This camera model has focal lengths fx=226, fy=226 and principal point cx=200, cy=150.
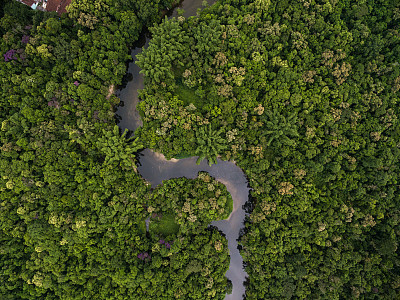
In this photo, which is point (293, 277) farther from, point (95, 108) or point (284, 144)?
point (95, 108)

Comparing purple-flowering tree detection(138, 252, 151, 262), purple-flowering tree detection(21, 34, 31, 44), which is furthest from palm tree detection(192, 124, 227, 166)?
purple-flowering tree detection(21, 34, 31, 44)

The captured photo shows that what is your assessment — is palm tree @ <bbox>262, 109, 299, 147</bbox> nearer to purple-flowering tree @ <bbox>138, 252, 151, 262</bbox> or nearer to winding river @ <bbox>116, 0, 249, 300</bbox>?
winding river @ <bbox>116, 0, 249, 300</bbox>

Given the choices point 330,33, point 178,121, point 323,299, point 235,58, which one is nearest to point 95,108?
point 178,121

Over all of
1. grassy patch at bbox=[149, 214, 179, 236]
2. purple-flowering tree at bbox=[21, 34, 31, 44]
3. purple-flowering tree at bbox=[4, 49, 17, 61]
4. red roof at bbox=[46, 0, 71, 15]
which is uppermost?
red roof at bbox=[46, 0, 71, 15]

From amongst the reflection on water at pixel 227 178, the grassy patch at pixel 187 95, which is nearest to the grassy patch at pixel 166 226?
the reflection on water at pixel 227 178

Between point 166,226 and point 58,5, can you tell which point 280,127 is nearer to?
point 166,226

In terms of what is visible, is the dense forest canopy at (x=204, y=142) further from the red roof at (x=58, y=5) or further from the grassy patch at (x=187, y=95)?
the red roof at (x=58, y=5)
